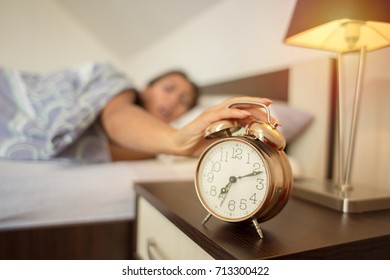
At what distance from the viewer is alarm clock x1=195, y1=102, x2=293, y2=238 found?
0.41 meters

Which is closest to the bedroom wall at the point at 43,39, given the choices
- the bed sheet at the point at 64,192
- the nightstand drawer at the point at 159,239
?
the bed sheet at the point at 64,192

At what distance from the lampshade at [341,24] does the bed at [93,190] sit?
0.18m

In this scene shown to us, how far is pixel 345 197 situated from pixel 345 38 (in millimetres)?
331

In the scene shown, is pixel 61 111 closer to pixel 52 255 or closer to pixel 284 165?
pixel 52 255

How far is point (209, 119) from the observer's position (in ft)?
1.61

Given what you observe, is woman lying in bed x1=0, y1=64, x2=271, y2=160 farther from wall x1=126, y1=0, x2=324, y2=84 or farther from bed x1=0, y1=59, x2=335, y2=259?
wall x1=126, y1=0, x2=324, y2=84

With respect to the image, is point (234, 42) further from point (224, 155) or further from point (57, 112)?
point (224, 155)

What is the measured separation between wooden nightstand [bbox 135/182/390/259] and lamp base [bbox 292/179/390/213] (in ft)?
0.05

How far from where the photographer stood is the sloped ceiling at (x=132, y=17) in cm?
160

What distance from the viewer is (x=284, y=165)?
428mm

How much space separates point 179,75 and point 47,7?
1.42 meters

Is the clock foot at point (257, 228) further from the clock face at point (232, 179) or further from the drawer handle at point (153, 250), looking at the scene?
the drawer handle at point (153, 250)

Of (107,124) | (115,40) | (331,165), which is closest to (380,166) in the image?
(331,165)

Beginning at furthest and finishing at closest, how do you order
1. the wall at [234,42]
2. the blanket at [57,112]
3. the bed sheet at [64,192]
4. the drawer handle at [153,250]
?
the wall at [234,42], the blanket at [57,112], the bed sheet at [64,192], the drawer handle at [153,250]
